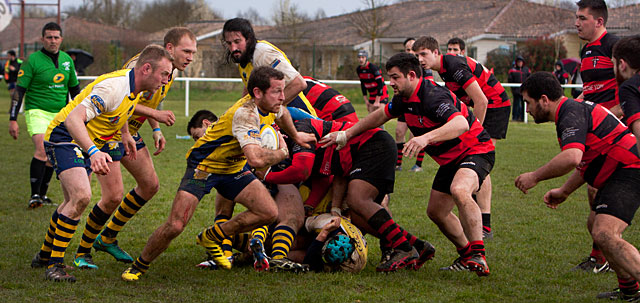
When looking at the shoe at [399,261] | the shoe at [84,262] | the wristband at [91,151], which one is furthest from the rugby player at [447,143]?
the shoe at [84,262]

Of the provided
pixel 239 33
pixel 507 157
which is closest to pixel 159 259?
pixel 239 33

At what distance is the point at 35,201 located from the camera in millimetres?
8219

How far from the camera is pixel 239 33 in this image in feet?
21.0

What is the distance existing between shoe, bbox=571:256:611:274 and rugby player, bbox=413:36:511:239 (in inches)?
49.5

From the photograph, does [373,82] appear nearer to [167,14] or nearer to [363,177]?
[363,177]

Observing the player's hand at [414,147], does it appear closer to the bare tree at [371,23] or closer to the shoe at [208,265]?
the shoe at [208,265]

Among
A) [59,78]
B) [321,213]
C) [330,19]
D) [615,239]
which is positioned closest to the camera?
[615,239]

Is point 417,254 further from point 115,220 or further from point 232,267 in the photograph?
point 115,220

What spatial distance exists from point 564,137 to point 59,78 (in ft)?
21.2

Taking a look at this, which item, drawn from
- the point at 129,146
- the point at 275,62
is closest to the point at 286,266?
the point at 129,146

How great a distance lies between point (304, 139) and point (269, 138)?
0.49 m

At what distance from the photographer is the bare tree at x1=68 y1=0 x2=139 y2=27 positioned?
54.0 m

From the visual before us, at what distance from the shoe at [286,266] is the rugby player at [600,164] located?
1.86 m

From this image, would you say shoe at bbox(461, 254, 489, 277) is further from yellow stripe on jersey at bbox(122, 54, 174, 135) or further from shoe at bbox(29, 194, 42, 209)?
shoe at bbox(29, 194, 42, 209)
